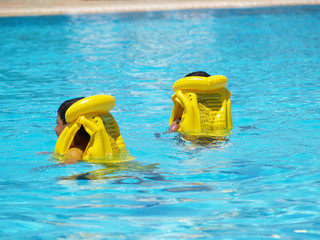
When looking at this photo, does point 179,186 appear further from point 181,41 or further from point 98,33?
point 98,33

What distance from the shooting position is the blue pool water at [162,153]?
366 cm

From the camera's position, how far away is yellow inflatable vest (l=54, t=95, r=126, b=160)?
15.0ft

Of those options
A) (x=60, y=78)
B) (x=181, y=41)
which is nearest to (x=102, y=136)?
(x=60, y=78)

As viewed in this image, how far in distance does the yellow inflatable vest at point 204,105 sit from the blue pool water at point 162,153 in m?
0.23

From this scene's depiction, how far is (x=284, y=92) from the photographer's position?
8.92 meters

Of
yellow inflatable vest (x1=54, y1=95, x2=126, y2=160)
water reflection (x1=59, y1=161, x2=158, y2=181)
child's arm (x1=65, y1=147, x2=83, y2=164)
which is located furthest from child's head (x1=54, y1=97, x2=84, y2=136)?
water reflection (x1=59, y1=161, x2=158, y2=181)

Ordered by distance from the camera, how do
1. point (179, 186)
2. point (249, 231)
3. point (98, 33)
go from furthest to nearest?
point (98, 33) < point (179, 186) < point (249, 231)

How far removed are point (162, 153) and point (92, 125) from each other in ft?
3.88

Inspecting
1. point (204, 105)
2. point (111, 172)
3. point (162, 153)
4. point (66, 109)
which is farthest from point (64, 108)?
point (204, 105)

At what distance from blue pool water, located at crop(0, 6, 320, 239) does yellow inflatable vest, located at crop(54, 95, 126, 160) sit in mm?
161

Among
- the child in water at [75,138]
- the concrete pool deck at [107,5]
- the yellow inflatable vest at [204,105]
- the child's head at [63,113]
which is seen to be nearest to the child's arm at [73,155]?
the child in water at [75,138]

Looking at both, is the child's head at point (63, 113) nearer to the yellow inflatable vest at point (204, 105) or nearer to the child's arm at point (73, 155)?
the child's arm at point (73, 155)

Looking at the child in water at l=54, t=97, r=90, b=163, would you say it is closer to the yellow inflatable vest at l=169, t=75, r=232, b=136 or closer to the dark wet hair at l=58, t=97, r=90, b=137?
the dark wet hair at l=58, t=97, r=90, b=137

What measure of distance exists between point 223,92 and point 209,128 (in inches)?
17.6
